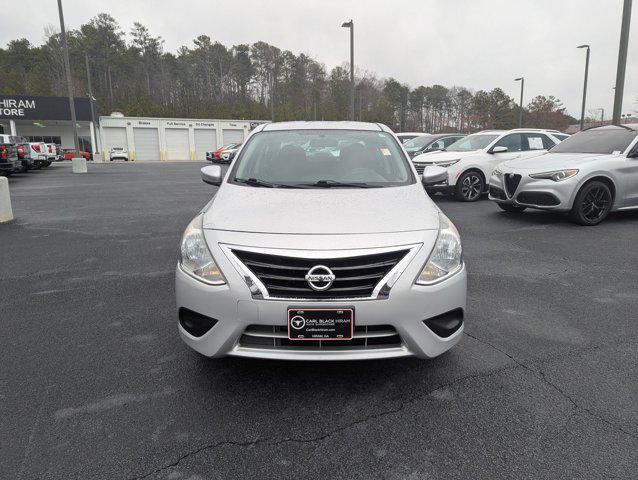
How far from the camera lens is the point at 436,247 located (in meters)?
2.65

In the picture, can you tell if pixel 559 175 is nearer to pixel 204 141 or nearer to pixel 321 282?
pixel 321 282

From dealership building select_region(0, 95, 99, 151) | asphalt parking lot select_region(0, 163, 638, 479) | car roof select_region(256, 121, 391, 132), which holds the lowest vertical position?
asphalt parking lot select_region(0, 163, 638, 479)

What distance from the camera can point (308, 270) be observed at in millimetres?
2408

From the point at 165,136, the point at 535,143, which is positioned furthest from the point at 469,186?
the point at 165,136

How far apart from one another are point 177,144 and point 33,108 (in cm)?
1478

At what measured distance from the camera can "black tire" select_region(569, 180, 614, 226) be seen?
24.3 ft

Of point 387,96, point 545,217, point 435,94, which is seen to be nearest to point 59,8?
point 545,217

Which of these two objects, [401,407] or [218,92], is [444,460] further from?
[218,92]

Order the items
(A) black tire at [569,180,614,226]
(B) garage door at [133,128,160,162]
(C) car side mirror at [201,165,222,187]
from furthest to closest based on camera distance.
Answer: (B) garage door at [133,128,160,162] < (A) black tire at [569,180,614,226] < (C) car side mirror at [201,165,222,187]

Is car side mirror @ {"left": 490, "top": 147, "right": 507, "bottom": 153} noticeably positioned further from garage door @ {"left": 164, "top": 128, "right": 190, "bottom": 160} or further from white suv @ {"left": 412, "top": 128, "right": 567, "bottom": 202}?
garage door @ {"left": 164, "top": 128, "right": 190, "bottom": 160}

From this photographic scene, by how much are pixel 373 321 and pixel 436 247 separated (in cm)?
62

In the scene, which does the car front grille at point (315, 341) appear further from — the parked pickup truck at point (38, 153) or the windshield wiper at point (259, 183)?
the parked pickup truck at point (38, 153)

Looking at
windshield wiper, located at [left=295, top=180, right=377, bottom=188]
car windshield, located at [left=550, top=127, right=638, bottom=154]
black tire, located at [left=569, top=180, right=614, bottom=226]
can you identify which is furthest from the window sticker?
windshield wiper, located at [left=295, top=180, right=377, bottom=188]

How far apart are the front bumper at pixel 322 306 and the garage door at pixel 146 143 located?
5425 cm
